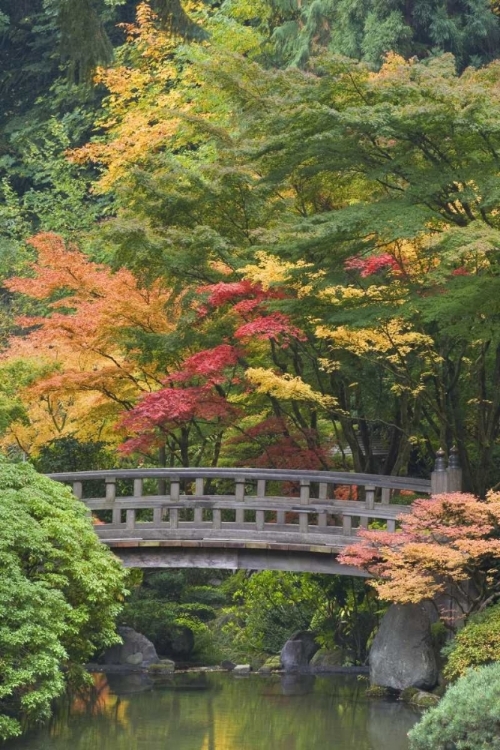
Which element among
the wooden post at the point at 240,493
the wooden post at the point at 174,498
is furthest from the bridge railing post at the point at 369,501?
the wooden post at the point at 174,498

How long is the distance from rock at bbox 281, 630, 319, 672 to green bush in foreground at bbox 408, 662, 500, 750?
23.8 feet

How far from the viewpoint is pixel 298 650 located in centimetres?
2006

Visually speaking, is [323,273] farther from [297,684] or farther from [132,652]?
[132,652]

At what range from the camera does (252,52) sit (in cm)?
3112

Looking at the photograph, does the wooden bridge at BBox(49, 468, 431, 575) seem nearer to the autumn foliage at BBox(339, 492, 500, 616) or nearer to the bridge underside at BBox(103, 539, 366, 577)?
the bridge underside at BBox(103, 539, 366, 577)

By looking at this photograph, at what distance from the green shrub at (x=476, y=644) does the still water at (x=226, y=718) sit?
2.97 ft

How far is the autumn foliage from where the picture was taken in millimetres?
15070

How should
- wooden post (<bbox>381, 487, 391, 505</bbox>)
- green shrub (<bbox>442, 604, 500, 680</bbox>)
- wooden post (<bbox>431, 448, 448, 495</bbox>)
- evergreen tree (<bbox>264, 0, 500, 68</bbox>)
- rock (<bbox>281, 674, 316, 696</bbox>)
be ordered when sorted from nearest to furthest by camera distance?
green shrub (<bbox>442, 604, 500, 680</bbox>) → wooden post (<bbox>431, 448, 448, 495</bbox>) → wooden post (<bbox>381, 487, 391, 505</bbox>) → rock (<bbox>281, 674, 316, 696</bbox>) → evergreen tree (<bbox>264, 0, 500, 68</bbox>)

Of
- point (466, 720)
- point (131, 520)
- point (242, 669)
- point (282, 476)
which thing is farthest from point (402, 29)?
point (466, 720)

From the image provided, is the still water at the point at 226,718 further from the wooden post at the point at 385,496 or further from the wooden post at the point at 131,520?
the wooden post at the point at 385,496

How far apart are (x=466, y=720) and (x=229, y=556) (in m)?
6.14

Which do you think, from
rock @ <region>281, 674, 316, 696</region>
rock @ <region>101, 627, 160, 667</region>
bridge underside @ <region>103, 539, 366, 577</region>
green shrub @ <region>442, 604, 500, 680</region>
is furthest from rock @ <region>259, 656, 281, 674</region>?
green shrub @ <region>442, 604, 500, 680</region>

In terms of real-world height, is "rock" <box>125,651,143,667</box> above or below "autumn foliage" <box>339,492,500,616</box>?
below

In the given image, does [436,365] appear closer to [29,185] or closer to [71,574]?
[71,574]
